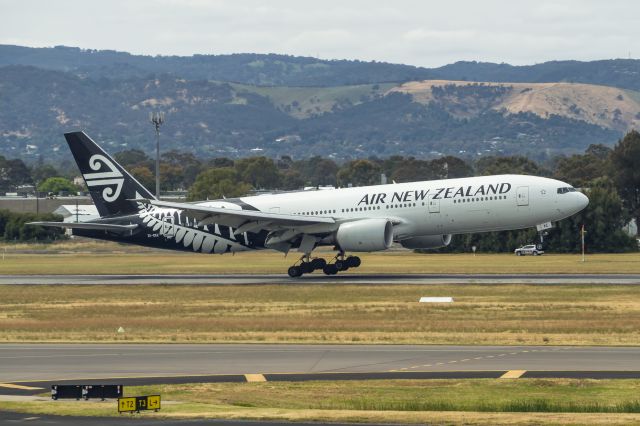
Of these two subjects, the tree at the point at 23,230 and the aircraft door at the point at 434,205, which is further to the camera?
the tree at the point at 23,230

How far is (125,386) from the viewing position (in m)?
28.1

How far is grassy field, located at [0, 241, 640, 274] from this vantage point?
236ft

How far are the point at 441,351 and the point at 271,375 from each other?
638 cm

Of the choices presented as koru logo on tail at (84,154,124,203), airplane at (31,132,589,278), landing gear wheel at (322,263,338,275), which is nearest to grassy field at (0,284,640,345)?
airplane at (31,132,589,278)

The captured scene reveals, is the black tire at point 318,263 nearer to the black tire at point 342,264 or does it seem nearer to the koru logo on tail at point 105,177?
the black tire at point 342,264

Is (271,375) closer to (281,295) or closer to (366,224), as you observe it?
(281,295)

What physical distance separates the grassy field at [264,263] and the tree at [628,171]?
31.6 meters

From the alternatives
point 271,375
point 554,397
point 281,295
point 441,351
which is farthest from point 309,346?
point 281,295

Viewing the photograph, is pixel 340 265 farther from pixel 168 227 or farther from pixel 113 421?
pixel 113 421

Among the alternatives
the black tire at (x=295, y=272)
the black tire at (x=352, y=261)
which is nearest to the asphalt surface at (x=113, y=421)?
the black tire at (x=295, y=272)

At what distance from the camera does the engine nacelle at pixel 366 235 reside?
61.1m

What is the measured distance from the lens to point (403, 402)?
25.8 m

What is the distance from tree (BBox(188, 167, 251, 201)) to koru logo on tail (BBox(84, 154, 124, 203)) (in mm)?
88632

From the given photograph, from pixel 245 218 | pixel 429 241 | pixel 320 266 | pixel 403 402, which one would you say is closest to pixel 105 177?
pixel 245 218
